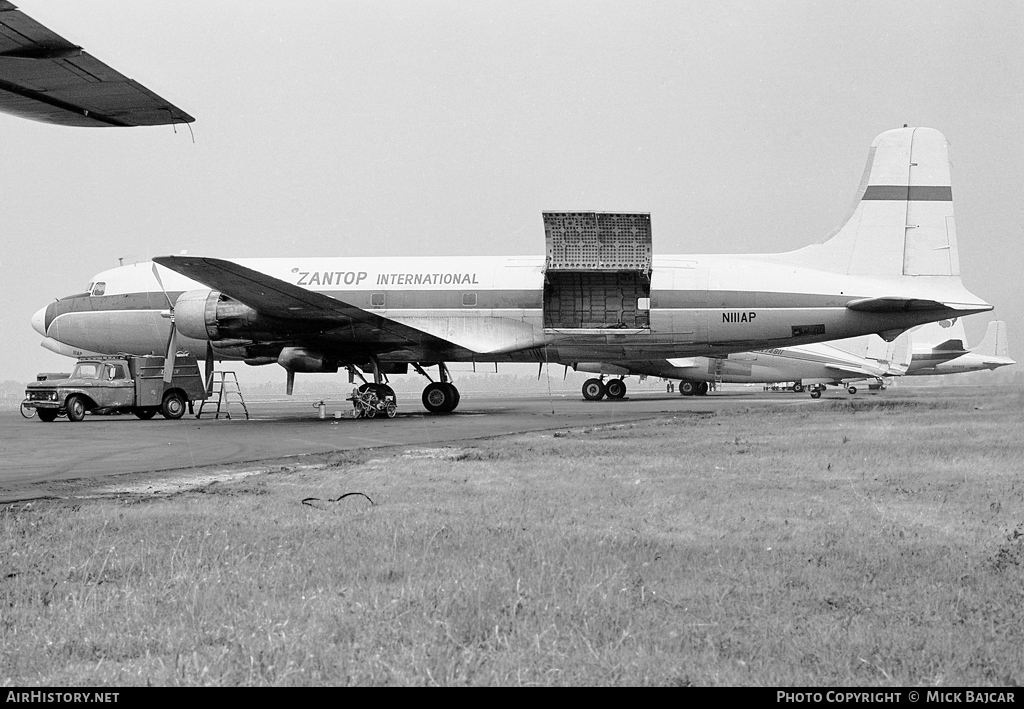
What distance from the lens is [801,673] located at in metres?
4.04

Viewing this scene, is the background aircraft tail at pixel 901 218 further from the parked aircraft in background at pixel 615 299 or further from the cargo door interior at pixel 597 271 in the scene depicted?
the cargo door interior at pixel 597 271

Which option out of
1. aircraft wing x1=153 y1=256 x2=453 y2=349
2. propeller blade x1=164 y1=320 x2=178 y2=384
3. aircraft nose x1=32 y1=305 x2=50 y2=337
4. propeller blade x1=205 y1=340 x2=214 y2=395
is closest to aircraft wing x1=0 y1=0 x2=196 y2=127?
aircraft wing x1=153 y1=256 x2=453 y2=349

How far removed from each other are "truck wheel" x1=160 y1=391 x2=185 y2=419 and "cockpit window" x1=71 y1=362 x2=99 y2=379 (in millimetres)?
2166

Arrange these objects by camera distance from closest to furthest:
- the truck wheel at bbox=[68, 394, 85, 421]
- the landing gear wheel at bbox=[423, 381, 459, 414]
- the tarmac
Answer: the tarmac, the truck wheel at bbox=[68, 394, 85, 421], the landing gear wheel at bbox=[423, 381, 459, 414]

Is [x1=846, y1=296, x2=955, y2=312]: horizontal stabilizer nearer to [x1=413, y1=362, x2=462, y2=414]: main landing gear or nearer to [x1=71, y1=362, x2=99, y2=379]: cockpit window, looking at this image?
[x1=413, y1=362, x2=462, y2=414]: main landing gear

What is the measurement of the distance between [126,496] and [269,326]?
49.8 feet

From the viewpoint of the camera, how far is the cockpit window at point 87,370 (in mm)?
27078

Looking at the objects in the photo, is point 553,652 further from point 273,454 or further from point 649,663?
point 273,454

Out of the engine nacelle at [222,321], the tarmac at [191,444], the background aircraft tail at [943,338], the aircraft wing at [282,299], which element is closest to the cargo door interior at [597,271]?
the tarmac at [191,444]

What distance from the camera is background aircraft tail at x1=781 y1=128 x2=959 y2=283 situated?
25281 mm

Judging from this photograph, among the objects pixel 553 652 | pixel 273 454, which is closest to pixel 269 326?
pixel 273 454

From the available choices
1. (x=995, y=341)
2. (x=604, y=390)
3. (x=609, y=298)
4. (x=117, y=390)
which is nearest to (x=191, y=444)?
(x=117, y=390)

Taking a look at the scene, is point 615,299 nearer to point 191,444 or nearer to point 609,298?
point 609,298

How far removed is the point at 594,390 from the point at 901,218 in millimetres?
20949
